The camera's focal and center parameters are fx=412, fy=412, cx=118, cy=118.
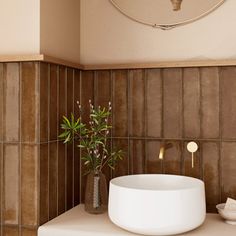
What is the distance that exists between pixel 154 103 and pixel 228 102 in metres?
0.34

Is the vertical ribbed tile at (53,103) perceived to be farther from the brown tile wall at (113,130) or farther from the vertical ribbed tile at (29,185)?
the vertical ribbed tile at (29,185)

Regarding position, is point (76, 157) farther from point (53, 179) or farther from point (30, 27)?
point (30, 27)

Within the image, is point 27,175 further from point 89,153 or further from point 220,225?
point 220,225

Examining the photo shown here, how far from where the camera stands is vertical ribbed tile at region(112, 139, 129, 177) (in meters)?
1.98

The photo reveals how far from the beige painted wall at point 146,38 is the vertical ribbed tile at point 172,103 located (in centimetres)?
9

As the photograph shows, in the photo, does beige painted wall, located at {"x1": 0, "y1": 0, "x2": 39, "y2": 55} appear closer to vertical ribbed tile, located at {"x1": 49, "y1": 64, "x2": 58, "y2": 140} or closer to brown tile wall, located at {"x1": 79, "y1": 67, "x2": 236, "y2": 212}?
vertical ribbed tile, located at {"x1": 49, "y1": 64, "x2": 58, "y2": 140}

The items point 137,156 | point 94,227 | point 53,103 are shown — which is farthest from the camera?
point 137,156

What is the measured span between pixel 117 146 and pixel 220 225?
2.00ft

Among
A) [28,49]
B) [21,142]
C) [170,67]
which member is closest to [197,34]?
[170,67]

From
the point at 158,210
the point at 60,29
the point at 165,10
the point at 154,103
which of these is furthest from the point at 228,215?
the point at 60,29

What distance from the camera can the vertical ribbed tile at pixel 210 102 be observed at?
72.9 inches

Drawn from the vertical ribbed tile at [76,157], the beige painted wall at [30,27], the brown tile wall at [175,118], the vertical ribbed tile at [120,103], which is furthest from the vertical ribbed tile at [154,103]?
the beige painted wall at [30,27]

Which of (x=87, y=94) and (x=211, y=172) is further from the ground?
(x=87, y=94)

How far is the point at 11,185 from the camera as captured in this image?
5.51 ft
